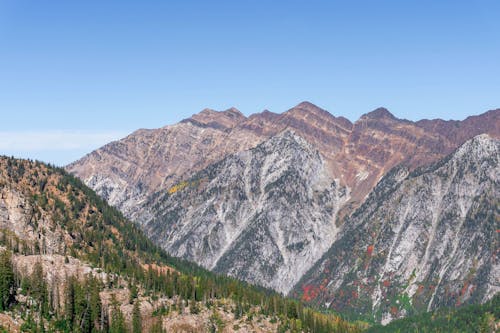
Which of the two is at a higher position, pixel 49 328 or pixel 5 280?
pixel 5 280

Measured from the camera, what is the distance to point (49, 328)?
196 metres

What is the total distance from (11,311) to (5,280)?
378 inches

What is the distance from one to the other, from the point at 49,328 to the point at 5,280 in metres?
18.8

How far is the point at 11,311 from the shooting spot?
195m

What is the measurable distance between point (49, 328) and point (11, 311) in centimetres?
1134

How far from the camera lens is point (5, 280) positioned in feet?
654
